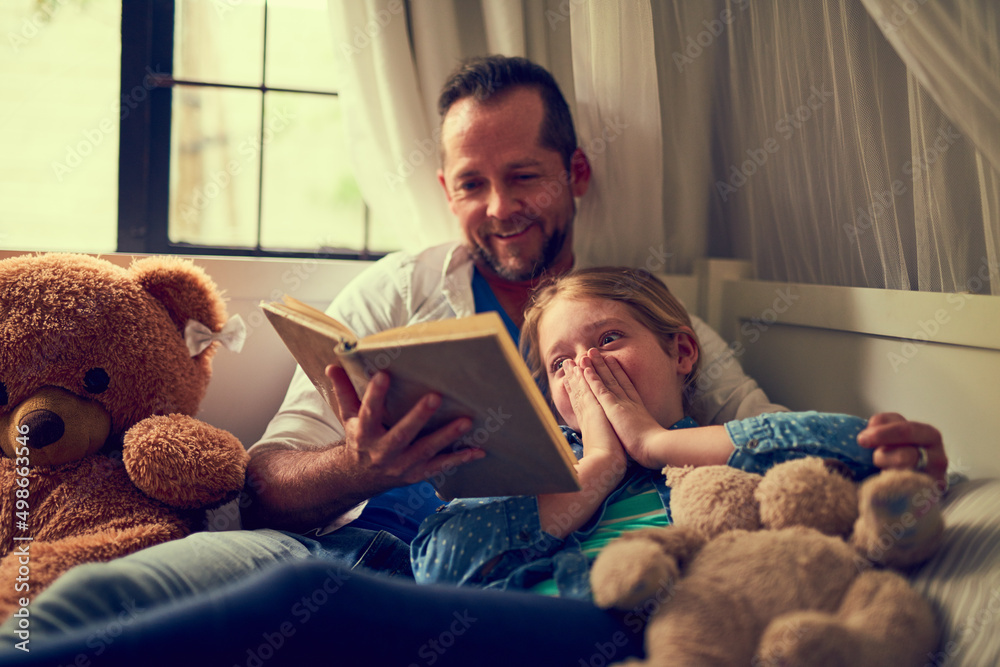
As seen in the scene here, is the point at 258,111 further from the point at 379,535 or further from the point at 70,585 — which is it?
the point at 70,585

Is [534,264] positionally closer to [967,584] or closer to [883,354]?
[883,354]

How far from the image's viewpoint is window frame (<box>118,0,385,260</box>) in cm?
165

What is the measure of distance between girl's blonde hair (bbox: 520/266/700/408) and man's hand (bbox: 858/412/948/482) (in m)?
0.39

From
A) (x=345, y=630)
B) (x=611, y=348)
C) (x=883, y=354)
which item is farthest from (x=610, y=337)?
(x=345, y=630)

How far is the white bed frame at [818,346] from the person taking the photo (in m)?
1.03

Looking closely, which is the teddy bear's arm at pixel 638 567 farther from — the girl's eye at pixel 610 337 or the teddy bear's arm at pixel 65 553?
the teddy bear's arm at pixel 65 553

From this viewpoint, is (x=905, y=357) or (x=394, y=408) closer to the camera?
(x=394, y=408)

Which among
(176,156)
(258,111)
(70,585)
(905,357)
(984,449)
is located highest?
(258,111)

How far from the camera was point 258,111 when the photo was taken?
1783mm

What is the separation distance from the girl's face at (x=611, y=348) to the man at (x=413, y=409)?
0.27 meters

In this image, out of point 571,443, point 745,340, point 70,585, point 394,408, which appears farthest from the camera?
point 745,340

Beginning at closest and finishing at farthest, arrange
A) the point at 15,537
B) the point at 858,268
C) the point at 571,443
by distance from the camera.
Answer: the point at 15,537 < the point at 571,443 < the point at 858,268

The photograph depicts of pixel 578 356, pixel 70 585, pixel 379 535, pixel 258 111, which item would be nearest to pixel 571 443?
pixel 578 356

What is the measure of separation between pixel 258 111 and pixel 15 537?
1190 millimetres
